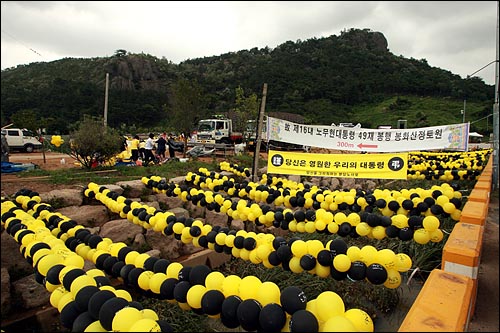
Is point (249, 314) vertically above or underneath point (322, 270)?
above

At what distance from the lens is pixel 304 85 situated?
36.7ft

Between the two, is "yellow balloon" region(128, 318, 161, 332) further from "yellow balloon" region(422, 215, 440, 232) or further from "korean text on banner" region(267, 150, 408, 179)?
"korean text on banner" region(267, 150, 408, 179)

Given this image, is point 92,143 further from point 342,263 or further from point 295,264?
point 342,263

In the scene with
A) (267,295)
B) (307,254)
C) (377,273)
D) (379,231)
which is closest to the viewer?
(267,295)

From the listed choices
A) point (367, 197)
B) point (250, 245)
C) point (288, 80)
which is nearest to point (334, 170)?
point (367, 197)

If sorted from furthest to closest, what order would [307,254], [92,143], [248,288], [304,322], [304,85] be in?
[304,85] < [92,143] < [307,254] < [248,288] < [304,322]

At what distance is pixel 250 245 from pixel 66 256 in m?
1.49

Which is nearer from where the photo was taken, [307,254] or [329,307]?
[329,307]

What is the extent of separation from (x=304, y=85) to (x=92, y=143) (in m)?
7.44

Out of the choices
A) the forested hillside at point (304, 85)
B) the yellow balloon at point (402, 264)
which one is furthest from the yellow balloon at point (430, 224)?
the forested hillside at point (304, 85)

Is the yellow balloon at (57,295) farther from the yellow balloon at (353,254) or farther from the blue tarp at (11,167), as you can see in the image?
the yellow balloon at (353,254)

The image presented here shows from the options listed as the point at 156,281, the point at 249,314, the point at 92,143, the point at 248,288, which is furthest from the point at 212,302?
the point at 92,143

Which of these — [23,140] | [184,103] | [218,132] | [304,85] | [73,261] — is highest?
[304,85]

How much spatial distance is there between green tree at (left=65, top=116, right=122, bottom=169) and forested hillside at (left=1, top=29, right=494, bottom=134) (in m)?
0.98
